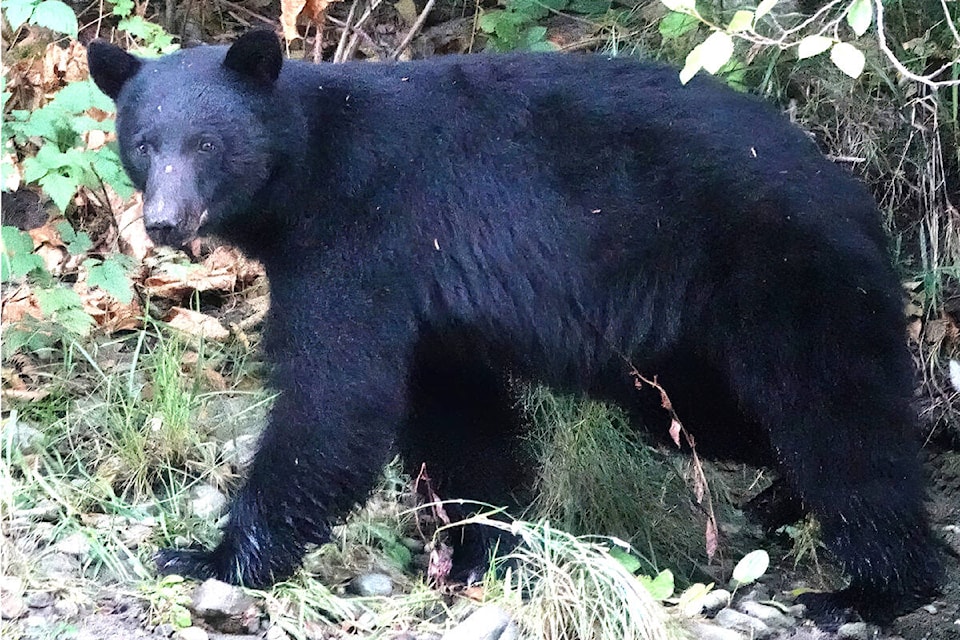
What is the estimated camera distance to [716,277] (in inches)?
164

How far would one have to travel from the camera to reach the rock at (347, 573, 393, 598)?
4.31 m

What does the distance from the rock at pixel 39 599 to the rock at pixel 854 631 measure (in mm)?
2816

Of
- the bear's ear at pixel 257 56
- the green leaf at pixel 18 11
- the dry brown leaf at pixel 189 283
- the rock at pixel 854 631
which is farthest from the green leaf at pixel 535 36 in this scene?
the rock at pixel 854 631

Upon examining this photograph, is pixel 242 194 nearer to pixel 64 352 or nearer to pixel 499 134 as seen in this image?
pixel 499 134

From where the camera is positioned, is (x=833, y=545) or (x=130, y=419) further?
(x=130, y=419)

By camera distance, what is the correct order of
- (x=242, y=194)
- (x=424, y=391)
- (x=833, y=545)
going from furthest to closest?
(x=424, y=391)
(x=833, y=545)
(x=242, y=194)

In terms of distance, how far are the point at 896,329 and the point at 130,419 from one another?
10.1ft

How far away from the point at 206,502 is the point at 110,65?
1.77 meters

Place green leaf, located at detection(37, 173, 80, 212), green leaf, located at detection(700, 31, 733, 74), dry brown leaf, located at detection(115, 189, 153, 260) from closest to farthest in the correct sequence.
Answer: green leaf, located at detection(700, 31, 733, 74), green leaf, located at detection(37, 173, 80, 212), dry brown leaf, located at detection(115, 189, 153, 260)

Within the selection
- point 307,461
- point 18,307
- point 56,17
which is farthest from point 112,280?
point 307,461

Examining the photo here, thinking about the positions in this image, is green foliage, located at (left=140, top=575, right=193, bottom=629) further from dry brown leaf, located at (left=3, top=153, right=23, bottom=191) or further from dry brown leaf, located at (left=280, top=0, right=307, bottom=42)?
dry brown leaf, located at (left=280, top=0, right=307, bottom=42)

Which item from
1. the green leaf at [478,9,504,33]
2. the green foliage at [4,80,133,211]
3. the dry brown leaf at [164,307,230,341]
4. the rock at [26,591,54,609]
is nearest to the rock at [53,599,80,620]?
the rock at [26,591,54,609]

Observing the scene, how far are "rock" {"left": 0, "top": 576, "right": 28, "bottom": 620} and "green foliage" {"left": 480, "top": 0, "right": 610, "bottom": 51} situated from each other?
3.69 m

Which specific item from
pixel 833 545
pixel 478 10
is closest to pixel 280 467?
pixel 833 545
